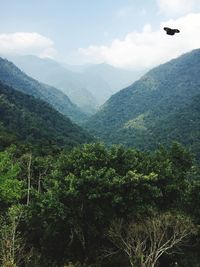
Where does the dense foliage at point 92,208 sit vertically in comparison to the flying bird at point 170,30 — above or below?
below

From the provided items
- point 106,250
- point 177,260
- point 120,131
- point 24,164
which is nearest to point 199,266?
point 177,260

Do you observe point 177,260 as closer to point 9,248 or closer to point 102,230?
point 102,230

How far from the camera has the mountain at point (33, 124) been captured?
104887 millimetres

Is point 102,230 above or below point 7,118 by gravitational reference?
below

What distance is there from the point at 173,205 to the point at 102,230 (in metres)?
6.63

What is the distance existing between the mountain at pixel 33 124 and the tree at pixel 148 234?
56.7 meters

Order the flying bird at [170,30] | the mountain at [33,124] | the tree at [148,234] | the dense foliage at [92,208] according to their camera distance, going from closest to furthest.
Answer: the flying bird at [170,30], the tree at [148,234], the dense foliage at [92,208], the mountain at [33,124]

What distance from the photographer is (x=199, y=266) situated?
27203mm

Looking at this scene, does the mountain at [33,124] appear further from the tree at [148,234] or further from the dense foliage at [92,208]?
the tree at [148,234]

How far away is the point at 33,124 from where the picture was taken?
11694 centimetres

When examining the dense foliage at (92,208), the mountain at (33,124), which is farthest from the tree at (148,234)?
the mountain at (33,124)

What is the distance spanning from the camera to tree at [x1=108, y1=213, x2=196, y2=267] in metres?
23.7

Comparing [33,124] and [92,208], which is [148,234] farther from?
[33,124]

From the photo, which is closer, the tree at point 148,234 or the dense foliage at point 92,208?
the tree at point 148,234
